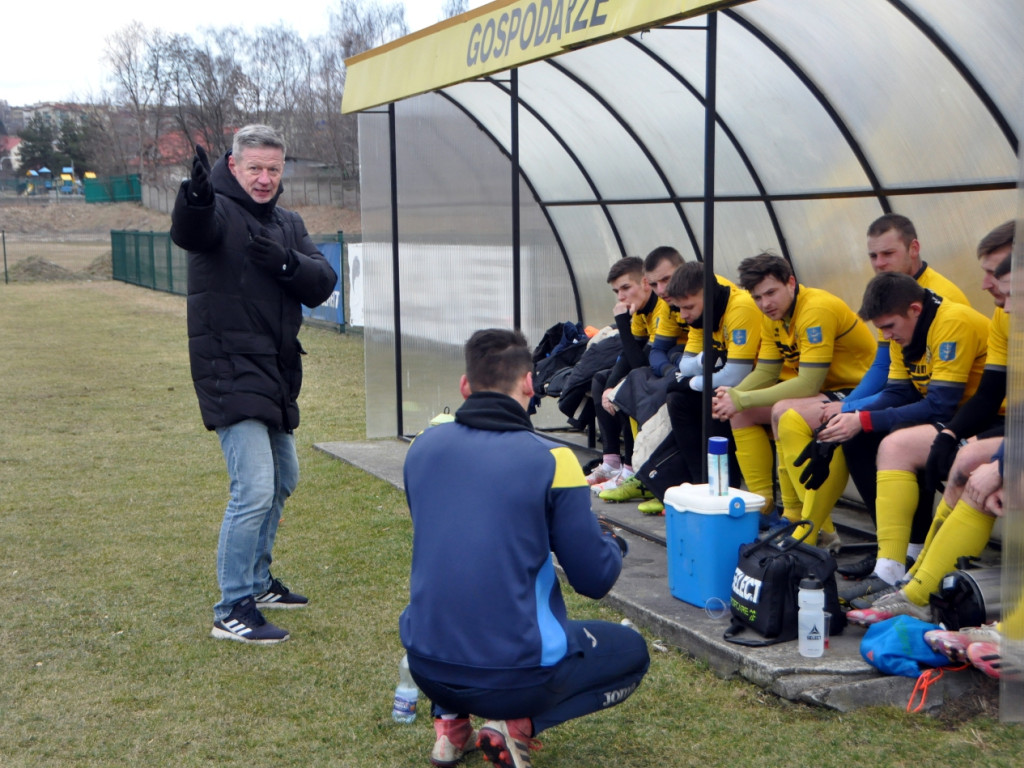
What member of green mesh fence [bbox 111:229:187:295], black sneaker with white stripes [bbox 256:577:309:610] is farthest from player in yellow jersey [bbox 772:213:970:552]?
green mesh fence [bbox 111:229:187:295]

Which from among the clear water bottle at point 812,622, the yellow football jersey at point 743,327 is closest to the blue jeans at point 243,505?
the clear water bottle at point 812,622

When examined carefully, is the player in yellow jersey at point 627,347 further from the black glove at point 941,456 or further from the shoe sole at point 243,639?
the shoe sole at point 243,639

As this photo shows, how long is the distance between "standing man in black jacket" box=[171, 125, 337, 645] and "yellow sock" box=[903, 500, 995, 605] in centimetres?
241

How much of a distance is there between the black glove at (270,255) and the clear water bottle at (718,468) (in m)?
1.81

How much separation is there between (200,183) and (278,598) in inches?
72.2

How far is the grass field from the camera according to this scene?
3.29m

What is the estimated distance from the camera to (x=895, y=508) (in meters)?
4.08

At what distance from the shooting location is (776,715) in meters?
3.46

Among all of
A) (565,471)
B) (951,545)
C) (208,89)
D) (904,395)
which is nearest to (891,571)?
(951,545)

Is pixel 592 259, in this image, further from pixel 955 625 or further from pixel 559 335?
pixel 955 625

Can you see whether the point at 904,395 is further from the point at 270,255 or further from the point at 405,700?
the point at 270,255

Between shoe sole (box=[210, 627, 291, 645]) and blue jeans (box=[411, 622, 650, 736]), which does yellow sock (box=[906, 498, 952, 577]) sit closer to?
blue jeans (box=[411, 622, 650, 736])

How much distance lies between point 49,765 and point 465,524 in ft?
5.15

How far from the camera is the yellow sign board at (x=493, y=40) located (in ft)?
14.6
